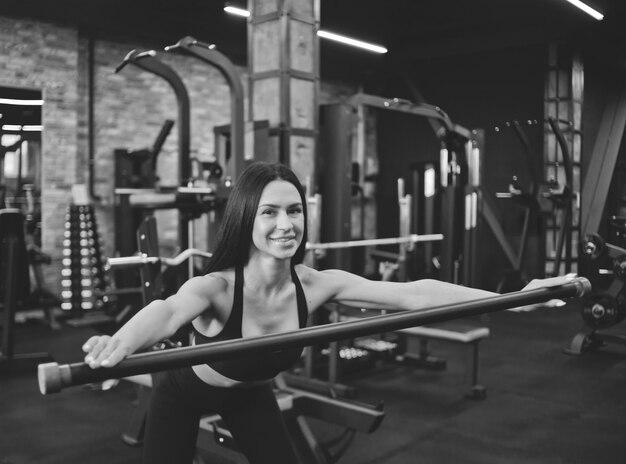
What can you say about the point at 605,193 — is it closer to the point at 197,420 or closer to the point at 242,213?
the point at 242,213

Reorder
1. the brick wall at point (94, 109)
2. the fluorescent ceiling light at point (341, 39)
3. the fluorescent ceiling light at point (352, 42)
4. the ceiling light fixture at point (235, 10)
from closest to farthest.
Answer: the brick wall at point (94, 109) → the ceiling light fixture at point (235, 10) → the fluorescent ceiling light at point (341, 39) → the fluorescent ceiling light at point (352, 42)

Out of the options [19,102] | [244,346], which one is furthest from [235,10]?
[244,346]

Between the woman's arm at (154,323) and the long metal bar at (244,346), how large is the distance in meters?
0.02

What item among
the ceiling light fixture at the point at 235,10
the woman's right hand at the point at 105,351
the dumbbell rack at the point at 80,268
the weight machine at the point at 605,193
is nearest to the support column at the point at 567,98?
the weight machine at the point at 605,193

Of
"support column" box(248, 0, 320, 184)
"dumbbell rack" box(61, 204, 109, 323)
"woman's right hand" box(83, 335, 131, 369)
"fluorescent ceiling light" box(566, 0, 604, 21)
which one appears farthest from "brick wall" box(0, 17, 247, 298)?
"woman's right hand" box(83, 335, 131, 369)

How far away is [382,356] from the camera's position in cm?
502

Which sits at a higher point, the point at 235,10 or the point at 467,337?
the point at 235,10

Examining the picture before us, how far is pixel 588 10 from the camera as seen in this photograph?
3.80 meters

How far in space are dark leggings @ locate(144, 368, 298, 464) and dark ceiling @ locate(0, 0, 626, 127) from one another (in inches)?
118

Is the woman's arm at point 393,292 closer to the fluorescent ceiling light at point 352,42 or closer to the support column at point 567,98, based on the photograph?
the support column at point 567,98

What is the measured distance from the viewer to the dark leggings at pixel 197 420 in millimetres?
1671

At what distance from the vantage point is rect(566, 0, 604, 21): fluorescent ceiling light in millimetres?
3609

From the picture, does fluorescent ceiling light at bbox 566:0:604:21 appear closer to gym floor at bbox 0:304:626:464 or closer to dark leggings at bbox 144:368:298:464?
gym floor at bbox 0:304:626:464

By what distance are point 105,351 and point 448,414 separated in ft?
10.4
